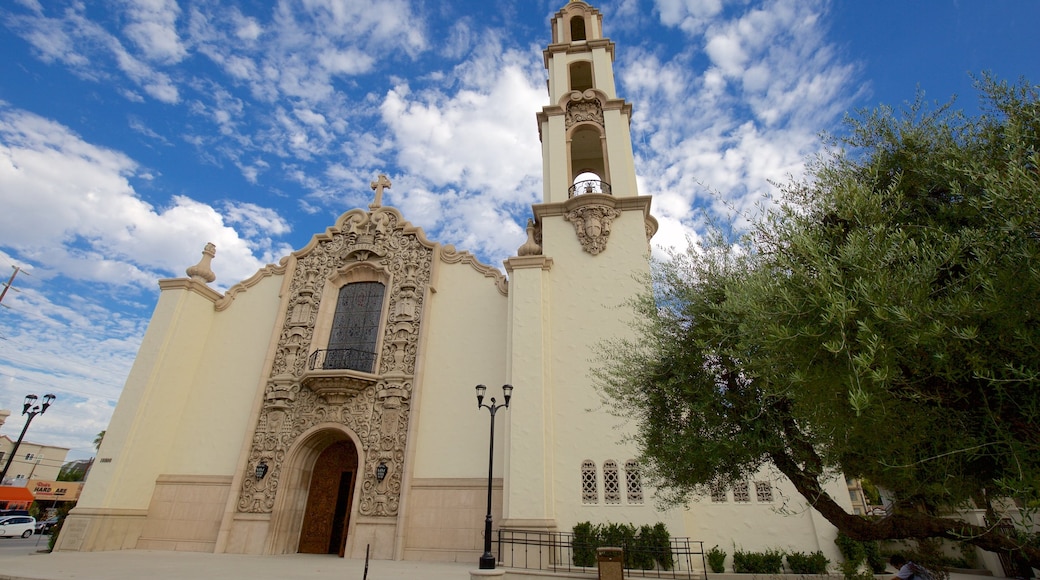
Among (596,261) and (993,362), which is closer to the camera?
(993,362)

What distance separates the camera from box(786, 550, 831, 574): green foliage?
36.8 ft

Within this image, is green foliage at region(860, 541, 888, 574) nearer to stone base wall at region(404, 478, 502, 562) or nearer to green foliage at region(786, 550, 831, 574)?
green foliage at region(786, 550, 831, 574)

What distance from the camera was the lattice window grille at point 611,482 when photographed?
12.3m

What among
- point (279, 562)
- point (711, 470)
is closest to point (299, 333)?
point (279, 562)

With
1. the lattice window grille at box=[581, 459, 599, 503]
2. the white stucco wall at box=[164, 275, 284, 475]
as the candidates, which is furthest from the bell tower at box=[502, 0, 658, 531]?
the white stucco wall at box=[164, 275, 284, 475]

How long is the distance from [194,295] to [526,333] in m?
11.7

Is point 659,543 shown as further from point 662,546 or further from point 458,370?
point 458,370

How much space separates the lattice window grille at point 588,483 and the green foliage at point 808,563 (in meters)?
4.51

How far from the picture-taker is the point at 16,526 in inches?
961

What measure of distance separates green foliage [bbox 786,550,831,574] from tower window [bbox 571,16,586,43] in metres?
21.7

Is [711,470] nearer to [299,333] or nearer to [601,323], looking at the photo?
[601,323]

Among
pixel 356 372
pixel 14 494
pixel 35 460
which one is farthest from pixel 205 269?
pixel 35 460

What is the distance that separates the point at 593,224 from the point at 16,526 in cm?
3124

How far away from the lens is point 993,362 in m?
4.23
